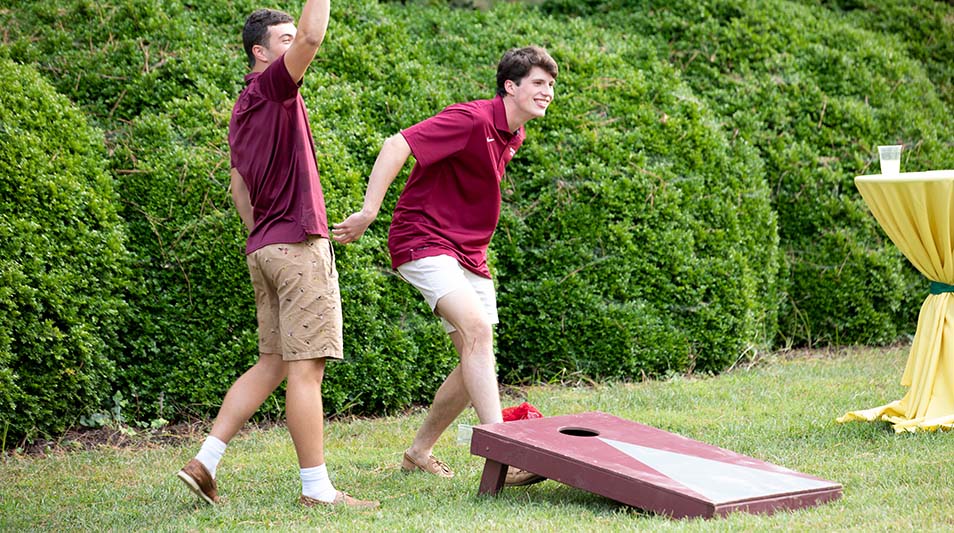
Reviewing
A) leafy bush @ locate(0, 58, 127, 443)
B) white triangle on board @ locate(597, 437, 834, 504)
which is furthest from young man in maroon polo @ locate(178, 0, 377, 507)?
leafy bush @ locate(0, 58, 127, 443)

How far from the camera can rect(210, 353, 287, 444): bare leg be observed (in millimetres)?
4371

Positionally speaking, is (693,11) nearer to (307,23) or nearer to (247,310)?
(247,310)

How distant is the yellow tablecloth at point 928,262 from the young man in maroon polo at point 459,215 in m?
1.76

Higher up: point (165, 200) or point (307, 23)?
point (307, 23)

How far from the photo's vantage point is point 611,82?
7.48 metres

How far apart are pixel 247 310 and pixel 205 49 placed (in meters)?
1.85

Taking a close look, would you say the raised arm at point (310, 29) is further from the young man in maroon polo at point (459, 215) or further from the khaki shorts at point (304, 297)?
the khaki shorts at point (304, 297)

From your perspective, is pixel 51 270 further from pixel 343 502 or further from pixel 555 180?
pixel 555 180

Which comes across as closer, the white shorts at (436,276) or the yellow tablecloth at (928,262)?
the white shorts at (436,276)

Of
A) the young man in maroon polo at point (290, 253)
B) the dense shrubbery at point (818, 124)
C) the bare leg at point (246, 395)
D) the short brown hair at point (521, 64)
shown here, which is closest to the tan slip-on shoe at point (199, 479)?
the young man in maroon polo at point (290, 253)

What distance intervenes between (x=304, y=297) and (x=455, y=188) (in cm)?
91

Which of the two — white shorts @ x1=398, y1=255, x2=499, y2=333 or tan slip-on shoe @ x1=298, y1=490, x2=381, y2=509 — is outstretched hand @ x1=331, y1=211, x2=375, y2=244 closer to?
white shorts @ x1=398, y1=255, x2=499, y2=333

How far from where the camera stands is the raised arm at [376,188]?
→ 4.34 m

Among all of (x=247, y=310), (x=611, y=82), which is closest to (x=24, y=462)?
(x=247, y=310)
